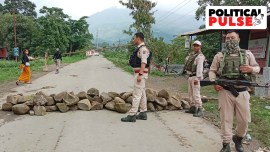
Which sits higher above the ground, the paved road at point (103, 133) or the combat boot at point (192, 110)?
the combat boot at point (192, 110)

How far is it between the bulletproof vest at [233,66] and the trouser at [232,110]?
0.24 metres

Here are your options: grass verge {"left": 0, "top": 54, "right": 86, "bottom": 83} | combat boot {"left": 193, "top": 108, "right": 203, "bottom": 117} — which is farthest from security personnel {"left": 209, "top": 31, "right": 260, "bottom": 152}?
grass verge {"left": 0, "top": 54, "right": 86, "bottom": 83}

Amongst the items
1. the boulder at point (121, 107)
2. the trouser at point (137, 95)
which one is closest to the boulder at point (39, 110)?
the boulder at point (121, 107)

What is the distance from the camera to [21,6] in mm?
74688

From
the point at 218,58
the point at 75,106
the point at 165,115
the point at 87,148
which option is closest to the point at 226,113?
the point at 218,58

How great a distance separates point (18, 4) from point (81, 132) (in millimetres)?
73155

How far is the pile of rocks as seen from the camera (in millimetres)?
8625

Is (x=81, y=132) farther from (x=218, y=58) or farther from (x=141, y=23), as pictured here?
(x=141, y=23)

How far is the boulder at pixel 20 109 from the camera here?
27.9 feet

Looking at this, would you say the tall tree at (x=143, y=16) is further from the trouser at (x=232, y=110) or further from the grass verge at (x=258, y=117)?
the trouser at (x=232, y=110)

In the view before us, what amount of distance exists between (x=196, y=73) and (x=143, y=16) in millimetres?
18701

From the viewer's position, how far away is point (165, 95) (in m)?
9.31

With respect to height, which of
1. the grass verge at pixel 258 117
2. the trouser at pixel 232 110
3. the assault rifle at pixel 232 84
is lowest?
the grass verge at pixel 258 117

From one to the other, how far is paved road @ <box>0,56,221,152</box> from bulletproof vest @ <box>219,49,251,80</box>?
134cm
